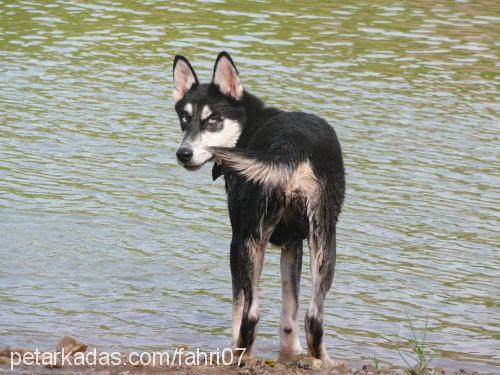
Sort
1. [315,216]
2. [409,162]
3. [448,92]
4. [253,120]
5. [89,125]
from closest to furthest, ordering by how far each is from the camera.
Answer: [315,216], [253,120], [409,162], [89,125], [448,92]

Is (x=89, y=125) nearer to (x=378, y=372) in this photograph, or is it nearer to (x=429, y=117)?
(x=429, y=117)

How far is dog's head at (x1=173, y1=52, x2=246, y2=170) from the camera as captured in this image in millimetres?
7199

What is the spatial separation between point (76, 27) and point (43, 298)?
1058 cm

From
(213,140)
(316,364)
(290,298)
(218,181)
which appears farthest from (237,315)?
(218,181)

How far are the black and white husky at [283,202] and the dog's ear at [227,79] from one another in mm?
92

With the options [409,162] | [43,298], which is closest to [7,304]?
[43,298]

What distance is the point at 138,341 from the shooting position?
7.46 metres

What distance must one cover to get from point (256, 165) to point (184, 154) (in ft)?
3.21

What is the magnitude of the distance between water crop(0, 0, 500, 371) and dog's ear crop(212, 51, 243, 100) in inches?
63.1

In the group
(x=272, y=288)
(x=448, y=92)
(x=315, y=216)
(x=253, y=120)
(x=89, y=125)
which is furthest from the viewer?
(x=448, y=92)

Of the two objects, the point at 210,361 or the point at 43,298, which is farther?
the point at 43,298

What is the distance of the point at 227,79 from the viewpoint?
7.35 metres

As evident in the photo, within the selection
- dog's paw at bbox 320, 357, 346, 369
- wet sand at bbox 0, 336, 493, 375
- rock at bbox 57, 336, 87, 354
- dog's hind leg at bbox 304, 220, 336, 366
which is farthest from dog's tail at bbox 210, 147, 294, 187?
rock at bbox 57, 336, 87, 354

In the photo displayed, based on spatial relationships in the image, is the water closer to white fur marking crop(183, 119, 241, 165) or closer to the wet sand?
the wet sand
